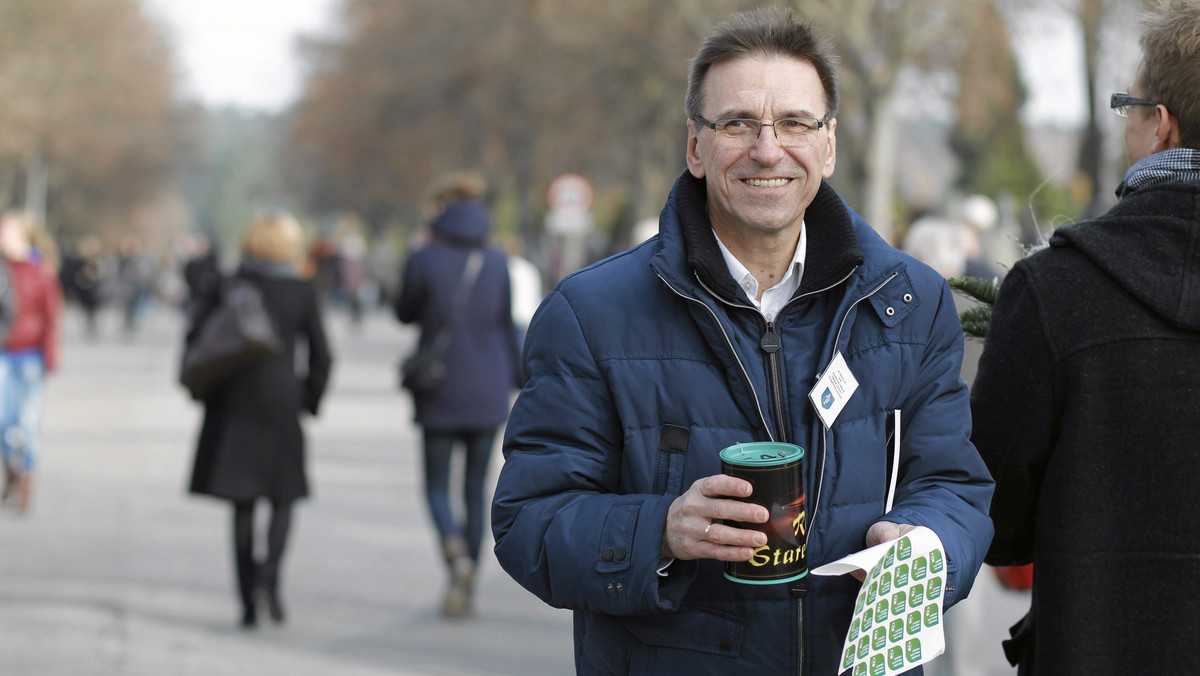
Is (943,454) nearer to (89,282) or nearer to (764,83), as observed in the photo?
(764,83)

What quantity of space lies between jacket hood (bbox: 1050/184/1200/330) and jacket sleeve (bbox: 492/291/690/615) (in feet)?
2.87

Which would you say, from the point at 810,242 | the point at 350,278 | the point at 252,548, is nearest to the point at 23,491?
the point at 252,548

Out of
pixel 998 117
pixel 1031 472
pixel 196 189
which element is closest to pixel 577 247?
pixel 998 117

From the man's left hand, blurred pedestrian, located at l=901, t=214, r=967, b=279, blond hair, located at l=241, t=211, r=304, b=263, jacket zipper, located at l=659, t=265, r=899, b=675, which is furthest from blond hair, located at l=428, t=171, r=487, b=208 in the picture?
the man's left hand

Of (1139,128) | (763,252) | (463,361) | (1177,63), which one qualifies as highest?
(1177,63)

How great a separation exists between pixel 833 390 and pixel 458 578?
4961mm

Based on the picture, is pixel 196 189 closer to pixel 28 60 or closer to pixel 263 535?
pixel 28 60

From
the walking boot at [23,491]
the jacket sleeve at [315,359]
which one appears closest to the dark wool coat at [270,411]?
the jacket sleeve at [315,359]

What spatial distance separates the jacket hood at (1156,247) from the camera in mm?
2537

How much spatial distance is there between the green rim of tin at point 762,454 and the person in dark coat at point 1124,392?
553 mm

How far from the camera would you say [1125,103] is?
8.89ft

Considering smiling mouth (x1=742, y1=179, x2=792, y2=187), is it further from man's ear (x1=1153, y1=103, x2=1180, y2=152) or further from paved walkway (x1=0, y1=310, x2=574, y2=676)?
paved walkway (x1=0, y1=310, x2=574, y2=676)

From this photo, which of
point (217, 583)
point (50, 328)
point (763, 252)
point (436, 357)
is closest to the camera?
point (763, 252)

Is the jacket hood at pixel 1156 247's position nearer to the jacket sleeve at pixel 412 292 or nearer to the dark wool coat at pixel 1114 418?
the dark wool coat at pixel 1114 418
